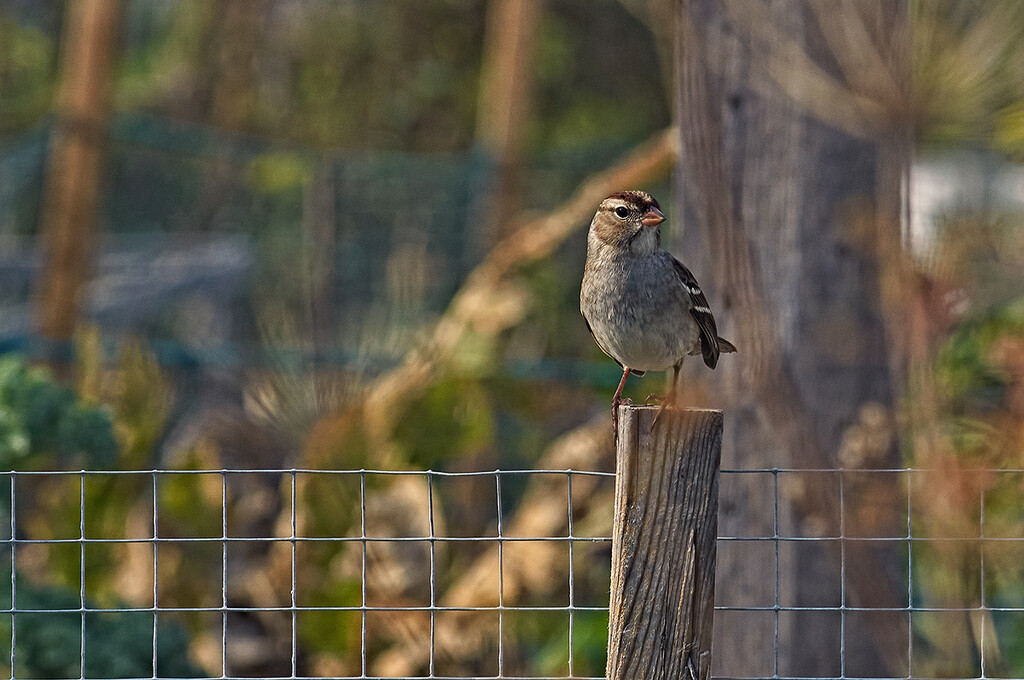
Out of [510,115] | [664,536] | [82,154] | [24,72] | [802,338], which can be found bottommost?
[664,536]

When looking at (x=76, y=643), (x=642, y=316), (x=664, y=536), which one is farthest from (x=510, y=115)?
(x=664, y=536)

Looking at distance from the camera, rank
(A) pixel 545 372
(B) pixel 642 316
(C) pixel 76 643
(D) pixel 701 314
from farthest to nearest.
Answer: (A) pixel 545 372 < (C) pixel 76 643 < (D) pixel 701 314 < (B) pixel 642 316

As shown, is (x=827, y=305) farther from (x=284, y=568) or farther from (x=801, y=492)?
(x=284, y=568)

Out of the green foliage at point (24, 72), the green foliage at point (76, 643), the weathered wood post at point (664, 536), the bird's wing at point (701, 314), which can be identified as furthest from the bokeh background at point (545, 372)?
the green foliage at point (24, 72)

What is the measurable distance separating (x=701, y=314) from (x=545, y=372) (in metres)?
3.36

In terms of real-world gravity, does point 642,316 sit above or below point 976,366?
above

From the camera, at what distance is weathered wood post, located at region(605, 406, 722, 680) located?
7.25 feet

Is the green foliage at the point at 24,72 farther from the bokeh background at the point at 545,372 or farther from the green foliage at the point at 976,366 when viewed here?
the green foliage at the point at 976,366

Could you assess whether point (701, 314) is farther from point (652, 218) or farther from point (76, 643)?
point (76, 643)

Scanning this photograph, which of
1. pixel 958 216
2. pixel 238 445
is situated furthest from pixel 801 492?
pixel 238 445

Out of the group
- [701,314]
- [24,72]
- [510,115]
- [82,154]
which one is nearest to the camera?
[701,314]

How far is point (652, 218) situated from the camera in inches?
128

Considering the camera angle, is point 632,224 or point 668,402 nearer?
point 668,402

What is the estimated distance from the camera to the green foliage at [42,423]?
3.56 m
